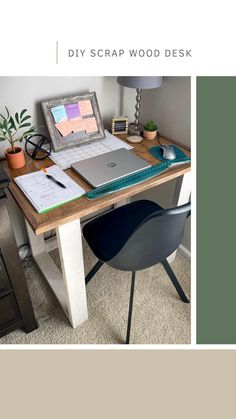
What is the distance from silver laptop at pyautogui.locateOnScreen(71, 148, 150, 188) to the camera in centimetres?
115

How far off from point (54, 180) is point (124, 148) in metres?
0.39

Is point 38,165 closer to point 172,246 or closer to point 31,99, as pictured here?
point 31,99

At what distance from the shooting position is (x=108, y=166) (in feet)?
4.00

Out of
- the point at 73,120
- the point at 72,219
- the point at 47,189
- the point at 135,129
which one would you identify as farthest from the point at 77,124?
Answer: the point at 72,219

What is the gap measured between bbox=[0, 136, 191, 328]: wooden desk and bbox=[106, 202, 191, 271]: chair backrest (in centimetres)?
16

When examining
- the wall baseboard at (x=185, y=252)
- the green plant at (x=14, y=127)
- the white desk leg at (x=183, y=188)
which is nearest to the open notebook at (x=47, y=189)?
the green plant at (x=14, y=127)

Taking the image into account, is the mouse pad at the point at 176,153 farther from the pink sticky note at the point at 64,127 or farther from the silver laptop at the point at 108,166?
the pink sticky note at the point at 64,127

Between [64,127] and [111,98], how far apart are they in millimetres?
336

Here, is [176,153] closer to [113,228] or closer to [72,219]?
[113,228]

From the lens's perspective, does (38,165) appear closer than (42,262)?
Yes

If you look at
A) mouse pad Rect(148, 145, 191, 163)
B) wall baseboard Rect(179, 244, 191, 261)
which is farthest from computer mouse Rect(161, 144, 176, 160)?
wall baseboard Rect(179, 244, 191, 261)

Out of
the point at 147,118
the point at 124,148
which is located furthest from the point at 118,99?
the point at 124,148
